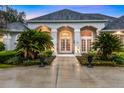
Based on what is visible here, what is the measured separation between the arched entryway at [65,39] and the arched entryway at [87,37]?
79 cm

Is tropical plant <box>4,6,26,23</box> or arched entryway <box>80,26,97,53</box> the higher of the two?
tropical plant <box>4,6,26,23</box>

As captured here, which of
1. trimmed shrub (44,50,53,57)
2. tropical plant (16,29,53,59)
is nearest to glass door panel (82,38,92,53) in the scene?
trimmed shrub (44,50,53,57)

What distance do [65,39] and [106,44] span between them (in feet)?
18.2

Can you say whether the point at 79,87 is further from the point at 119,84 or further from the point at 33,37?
the point at 33,37

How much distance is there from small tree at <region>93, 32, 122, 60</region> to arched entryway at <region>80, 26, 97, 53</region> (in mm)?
3490

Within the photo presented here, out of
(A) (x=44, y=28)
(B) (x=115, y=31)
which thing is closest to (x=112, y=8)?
(B) (x=115, y=31)

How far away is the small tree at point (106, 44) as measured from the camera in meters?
17.9

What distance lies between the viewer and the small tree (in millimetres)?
17906

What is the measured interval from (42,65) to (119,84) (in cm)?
651

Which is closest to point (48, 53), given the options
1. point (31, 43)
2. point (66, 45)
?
point (31, 43)

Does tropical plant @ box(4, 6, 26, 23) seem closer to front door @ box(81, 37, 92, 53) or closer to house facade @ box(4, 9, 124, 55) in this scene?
house facade @ box(4, 9, 124, 55)

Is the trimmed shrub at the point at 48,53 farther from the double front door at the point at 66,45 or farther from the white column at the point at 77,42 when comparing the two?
the white column at the point at 77,42

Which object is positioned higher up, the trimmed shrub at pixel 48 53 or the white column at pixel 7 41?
the white column at pixel 7 41

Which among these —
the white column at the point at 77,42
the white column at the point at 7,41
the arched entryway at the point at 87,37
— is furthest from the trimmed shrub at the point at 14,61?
the arched entryway at the point at 87,37
